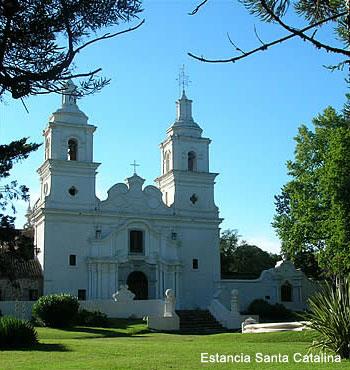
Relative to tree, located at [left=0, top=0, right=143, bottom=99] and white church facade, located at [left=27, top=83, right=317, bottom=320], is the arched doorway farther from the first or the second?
tree, located at [left=0, top=0, right=143, bottom=99]

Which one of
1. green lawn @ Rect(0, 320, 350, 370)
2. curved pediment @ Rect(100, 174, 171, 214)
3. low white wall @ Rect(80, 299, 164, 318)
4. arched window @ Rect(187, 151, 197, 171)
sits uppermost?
arched window @ Rect(187, 151, 197, 171)

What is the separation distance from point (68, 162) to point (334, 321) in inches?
1199

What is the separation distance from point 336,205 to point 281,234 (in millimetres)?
5263

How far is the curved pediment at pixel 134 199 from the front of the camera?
138ft

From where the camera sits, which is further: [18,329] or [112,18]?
[18,329]

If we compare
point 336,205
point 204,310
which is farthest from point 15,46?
point 204,310

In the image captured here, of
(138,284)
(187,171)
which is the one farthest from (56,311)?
(187,171)

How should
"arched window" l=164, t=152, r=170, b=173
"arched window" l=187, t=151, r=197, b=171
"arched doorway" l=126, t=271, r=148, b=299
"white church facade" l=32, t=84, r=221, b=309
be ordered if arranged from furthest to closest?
"arched window" l=164, t=152, r=170, b=173 → "arched window" l=187, t=151, r=197, b=171 → "arched doorway" l=126, t=271, r=148, b=299 → "white church facade" l=32, t=84, r=221, b=309

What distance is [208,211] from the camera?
4453 cm

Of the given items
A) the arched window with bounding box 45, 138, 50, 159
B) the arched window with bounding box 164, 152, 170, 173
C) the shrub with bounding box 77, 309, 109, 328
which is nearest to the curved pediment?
the arched window with bounding box 164, 152, 170, 173

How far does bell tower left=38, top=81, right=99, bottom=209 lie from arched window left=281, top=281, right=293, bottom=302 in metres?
14.0

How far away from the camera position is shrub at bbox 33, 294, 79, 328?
30.8 metres

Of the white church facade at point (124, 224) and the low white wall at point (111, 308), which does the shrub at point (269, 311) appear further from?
the low white wall at point (111, 308)

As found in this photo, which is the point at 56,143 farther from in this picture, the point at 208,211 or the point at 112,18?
the point at 112,18
